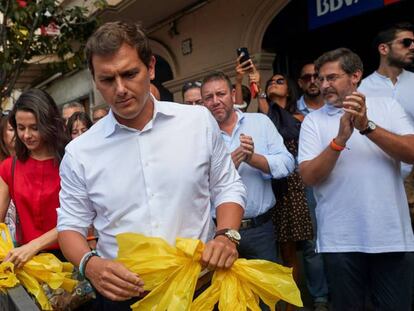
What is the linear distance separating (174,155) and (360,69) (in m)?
1.52

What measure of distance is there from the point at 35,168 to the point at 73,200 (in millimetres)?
1104

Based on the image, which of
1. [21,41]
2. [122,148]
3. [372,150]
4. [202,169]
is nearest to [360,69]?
[372,150]

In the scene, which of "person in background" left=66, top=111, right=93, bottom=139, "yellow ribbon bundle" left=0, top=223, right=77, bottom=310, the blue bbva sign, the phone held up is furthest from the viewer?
the blue bbva sign

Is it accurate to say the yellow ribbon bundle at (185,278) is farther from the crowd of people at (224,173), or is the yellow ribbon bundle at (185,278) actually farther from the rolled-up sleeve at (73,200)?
the rolled-up sleeve at (73,200)

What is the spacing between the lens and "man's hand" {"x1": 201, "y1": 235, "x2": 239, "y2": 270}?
1726mm

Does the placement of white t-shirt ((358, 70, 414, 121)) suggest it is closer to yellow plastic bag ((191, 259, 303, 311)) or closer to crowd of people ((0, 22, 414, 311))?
crowd of people ((0, 22, 414, 311))

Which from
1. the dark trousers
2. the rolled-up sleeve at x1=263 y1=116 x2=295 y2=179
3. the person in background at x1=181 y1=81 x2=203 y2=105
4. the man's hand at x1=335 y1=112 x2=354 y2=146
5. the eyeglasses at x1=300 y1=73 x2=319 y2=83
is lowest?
the dark trousers

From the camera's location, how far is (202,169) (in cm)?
198

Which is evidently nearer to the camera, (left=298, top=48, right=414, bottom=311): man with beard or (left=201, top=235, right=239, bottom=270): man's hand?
(left=201, top=235, right=239, bottom=270): man's hand

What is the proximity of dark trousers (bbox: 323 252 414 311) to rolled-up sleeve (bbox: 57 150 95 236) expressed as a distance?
151cm

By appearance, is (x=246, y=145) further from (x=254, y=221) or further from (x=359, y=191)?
(x=359, y=191)

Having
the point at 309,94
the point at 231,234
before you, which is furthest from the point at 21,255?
the point at 309,94

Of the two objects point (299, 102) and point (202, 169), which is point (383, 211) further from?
point (299, 102)

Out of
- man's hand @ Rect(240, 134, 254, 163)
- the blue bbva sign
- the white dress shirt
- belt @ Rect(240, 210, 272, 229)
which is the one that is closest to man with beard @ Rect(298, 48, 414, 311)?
man's hand @ Rect(240, 134, 254, 163)
